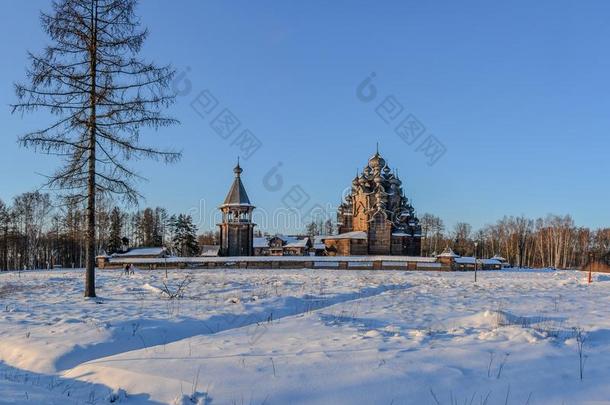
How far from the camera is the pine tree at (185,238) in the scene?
70812 mm

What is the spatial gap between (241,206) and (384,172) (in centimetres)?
2011

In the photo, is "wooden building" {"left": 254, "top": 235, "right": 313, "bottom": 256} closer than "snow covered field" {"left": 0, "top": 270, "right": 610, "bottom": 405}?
No

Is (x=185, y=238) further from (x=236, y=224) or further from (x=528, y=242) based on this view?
(x=528, y=242)

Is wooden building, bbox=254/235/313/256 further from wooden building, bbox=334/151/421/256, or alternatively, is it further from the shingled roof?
the shingled roof

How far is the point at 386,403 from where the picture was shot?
475cm

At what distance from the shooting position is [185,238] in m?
71.1

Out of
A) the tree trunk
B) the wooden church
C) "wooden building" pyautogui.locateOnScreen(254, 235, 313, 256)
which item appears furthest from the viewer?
"wooden building" pyautogui.locateOnScreen(254, 235, 313, 256)

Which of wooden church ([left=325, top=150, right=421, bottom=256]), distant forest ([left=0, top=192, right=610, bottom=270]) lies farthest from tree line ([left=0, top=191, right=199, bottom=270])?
wooden church ([left=325, top=150, right=421, bottom=256])

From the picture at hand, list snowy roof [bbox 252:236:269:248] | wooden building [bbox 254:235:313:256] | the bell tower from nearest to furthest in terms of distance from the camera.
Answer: the bell tower < wooden building [bbox 254:235:313:256] < snowy roof [bbox 252:236:269:248]

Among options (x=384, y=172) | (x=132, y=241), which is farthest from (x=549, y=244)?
(x=132, y=241)

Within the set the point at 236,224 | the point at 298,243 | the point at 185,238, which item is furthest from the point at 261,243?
the point at 236,224

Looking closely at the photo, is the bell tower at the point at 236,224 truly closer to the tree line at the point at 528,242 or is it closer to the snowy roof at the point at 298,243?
the snowy roof at the point at 298,243

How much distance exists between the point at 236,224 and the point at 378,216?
16457 mm

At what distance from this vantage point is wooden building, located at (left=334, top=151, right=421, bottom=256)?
172 feet
